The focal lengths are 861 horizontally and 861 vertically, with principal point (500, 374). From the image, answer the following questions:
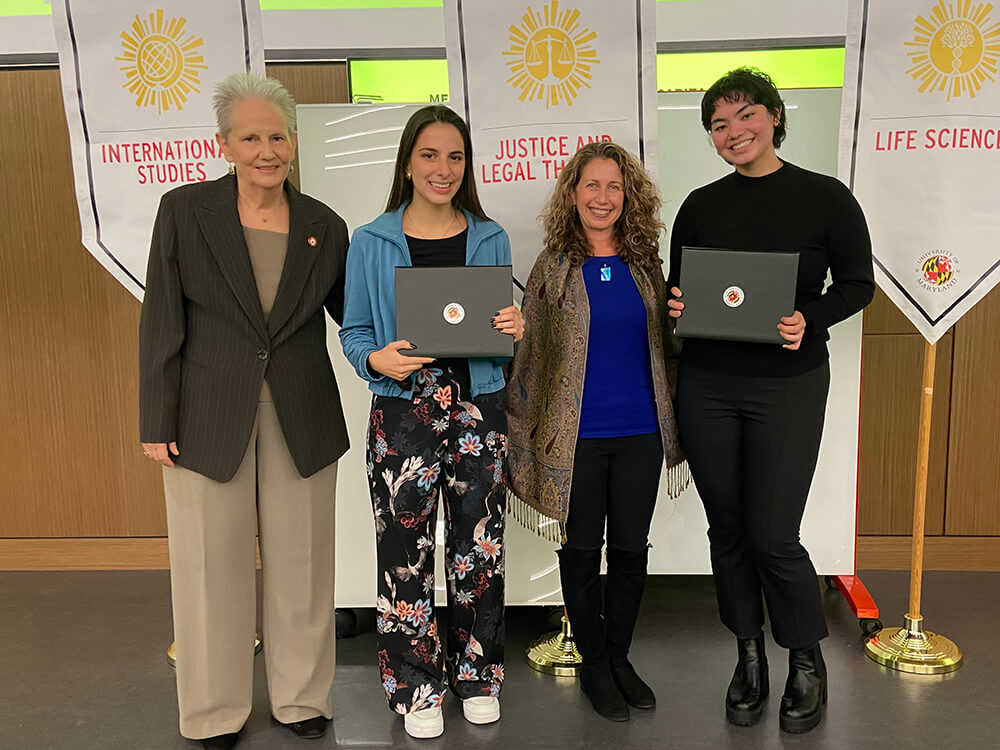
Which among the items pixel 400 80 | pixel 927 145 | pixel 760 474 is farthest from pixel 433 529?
Result: pixel 400 80

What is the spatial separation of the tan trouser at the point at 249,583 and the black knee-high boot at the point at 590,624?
65 centimetres

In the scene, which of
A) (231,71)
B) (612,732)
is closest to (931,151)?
(612,732)

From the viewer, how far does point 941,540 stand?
347 cm

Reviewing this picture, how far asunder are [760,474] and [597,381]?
1.58ft

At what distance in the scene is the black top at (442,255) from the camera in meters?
2.14

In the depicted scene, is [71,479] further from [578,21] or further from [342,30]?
[578,21]

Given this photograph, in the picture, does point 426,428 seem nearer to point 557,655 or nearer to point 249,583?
point 249,583

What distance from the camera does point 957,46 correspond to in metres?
2.51

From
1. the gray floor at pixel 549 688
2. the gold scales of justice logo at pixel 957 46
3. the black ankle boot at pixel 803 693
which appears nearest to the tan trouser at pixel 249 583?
the gray floor at pixel 549 688

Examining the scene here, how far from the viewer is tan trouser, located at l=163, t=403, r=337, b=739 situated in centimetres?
214

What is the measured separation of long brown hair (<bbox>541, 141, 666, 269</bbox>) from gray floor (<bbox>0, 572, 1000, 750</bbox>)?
1.26m

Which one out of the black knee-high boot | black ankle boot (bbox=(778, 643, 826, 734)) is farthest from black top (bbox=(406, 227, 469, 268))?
black ankle boot (bbox=(778, 643, 826, 734))

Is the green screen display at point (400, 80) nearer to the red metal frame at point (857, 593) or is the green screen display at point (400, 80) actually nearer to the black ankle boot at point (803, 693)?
the red metal frame at point (857, 593)

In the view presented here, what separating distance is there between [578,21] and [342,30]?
112cm
